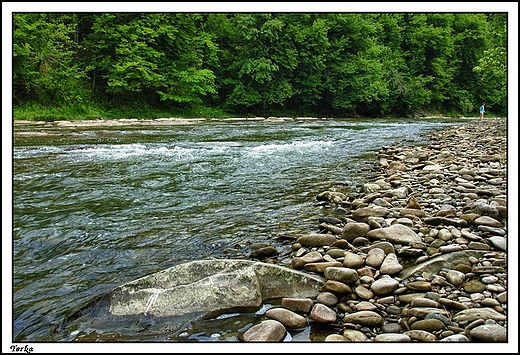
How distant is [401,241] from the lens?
139 inches

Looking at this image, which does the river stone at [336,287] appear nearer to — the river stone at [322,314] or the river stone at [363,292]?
the river stone at [363,292]

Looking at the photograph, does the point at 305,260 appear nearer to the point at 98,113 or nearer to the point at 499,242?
the point at 499,242

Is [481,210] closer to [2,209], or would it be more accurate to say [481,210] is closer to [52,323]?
[52,323]

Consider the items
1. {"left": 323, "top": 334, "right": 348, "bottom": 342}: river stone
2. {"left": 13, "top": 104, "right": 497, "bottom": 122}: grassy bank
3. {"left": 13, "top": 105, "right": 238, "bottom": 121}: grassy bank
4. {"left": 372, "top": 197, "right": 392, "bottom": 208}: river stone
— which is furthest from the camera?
{"left": 13, "top": 104, "right": 497, "bottom": 122}: grassy bank

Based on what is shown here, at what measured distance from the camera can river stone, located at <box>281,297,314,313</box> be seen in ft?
8.41

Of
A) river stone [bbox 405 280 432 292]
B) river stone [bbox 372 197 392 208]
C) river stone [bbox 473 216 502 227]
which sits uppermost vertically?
river stone [bbox 372 197 392 208]

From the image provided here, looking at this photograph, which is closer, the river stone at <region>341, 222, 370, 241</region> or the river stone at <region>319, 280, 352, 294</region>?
the river stone at <region>319, 280, 352, 294</region>

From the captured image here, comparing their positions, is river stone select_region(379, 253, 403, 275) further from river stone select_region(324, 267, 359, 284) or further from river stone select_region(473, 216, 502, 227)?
river stone select_region(473, 216, 502, 227)

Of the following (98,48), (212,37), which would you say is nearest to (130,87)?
(98,48)

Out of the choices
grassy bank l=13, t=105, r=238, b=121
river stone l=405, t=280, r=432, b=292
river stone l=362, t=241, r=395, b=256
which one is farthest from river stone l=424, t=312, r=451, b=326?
grassy bank l=13, t=105, r=238, b=121

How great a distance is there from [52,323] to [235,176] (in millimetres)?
4816

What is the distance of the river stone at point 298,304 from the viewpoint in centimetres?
256

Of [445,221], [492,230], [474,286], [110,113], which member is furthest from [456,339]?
[110,113]

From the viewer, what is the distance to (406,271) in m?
3.01
